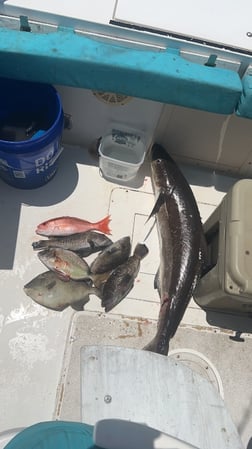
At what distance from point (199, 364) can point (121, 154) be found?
1.38 meters

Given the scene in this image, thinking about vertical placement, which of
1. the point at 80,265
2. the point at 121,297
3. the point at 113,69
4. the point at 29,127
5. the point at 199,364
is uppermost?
the point at 113,69

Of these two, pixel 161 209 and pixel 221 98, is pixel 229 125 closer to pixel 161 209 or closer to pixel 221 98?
pixel 221 98

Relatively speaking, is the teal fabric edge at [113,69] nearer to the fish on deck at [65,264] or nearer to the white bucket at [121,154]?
the white bucket at [121,154]

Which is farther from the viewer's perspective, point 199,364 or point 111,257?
point 111,257

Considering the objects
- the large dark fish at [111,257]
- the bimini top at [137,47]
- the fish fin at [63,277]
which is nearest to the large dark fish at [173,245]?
the large dark fish at [111,257]

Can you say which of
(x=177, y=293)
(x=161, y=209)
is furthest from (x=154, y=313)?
(x=161, y=209)

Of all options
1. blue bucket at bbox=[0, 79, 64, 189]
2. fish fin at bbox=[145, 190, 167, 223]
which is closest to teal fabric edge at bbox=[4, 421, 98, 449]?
blue bucket at bbox=[0, 79, 64, 189]

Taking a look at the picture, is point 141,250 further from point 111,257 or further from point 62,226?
point 62,226

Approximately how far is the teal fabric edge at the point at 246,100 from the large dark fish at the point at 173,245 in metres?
0.66

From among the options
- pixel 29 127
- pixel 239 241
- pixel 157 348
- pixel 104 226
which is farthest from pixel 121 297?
pixel 29 127

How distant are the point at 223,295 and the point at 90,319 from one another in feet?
2.55

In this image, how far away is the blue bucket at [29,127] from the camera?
87.3 inches

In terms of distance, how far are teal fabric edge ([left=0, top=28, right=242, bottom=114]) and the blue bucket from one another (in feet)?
1.00

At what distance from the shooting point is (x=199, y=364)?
2.35 metres
